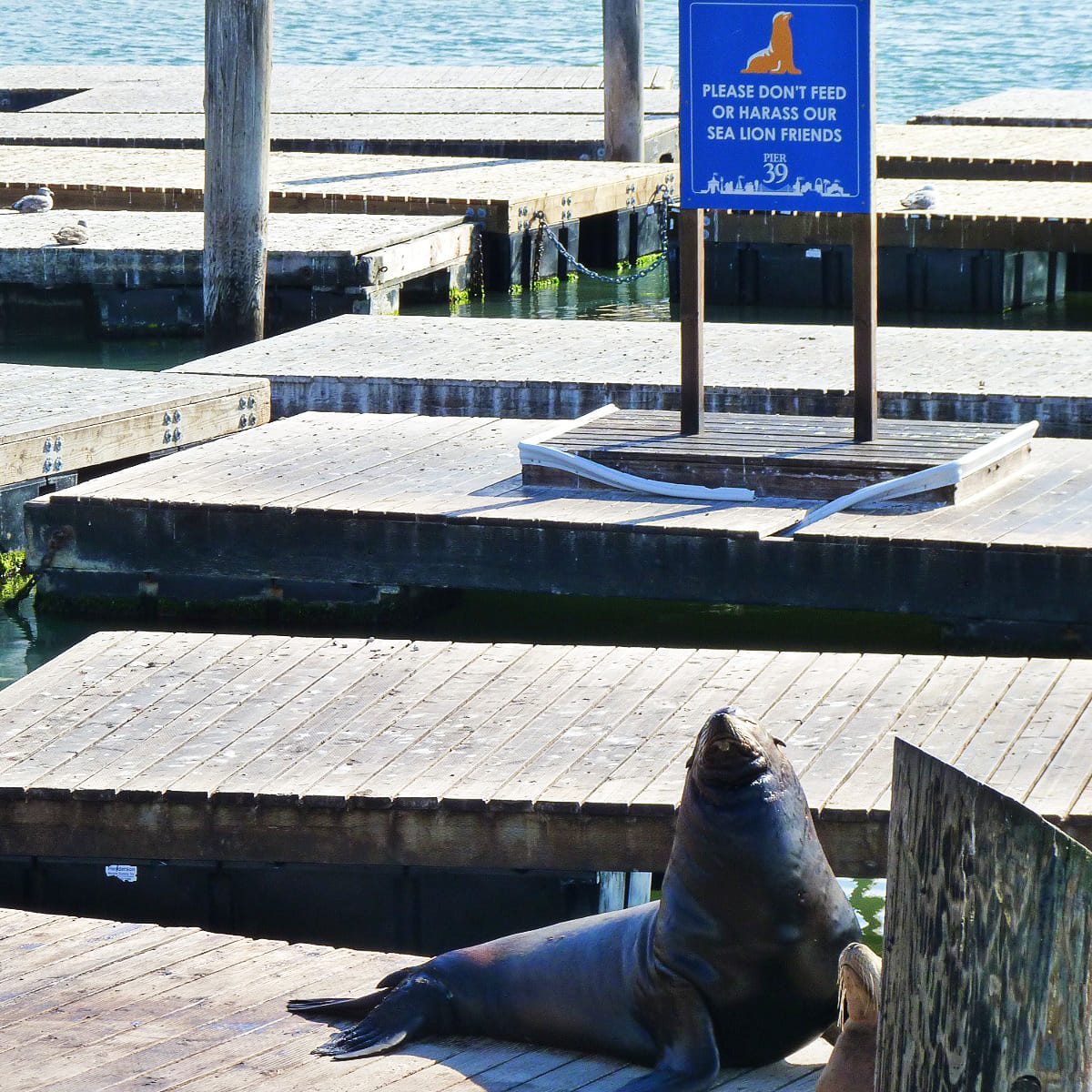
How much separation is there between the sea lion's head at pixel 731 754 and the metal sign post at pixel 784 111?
3722mm

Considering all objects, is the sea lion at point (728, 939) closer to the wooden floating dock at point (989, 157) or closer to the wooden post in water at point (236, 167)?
the wooden post in water at point (236, 167)

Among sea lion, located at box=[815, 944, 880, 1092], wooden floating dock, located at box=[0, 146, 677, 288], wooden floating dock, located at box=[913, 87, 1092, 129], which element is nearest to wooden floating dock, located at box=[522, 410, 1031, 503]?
sea lion, located at box=[815, 944, 880, 1092]

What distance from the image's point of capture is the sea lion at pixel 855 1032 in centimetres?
331

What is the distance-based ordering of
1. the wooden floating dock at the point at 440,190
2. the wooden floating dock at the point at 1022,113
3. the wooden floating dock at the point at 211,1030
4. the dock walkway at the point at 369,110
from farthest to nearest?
the wooden floating dock at the point at 1022,113 < the dock walkway at the point at 369,110 < the wooden floating dock at the point at 440,190 < the wooden floating dock at the point at 211,1030

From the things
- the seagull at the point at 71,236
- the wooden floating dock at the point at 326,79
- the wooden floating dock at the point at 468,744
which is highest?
the wooden floating dock at the point at 326,79

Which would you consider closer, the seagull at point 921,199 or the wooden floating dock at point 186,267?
the wooden floating dock at point 186,267

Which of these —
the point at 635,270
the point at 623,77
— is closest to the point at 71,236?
the point at 635,270

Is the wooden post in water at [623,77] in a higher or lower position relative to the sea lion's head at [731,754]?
higher

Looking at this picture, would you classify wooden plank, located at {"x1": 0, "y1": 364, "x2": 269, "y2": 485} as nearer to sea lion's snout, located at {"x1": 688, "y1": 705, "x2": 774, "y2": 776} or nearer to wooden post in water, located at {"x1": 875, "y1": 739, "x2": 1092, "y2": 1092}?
sea lion's snout, located at {"x1": 688, "y1": 705, "x2": 774, "y2": 776}

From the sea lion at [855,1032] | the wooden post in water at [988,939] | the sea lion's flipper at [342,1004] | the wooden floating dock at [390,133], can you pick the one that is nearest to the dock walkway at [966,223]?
the wooden floating dock at [390,133]

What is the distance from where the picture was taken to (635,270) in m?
17.5

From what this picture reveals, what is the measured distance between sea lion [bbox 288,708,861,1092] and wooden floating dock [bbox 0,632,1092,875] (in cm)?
102

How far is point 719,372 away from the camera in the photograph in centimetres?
1010

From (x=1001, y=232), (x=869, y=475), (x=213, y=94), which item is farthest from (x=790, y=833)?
(x=1001, y=232)
